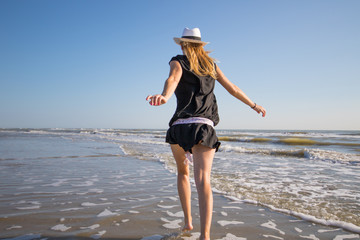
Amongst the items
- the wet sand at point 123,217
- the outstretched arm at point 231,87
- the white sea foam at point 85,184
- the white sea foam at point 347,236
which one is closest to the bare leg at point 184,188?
the wet sand at point 123,217

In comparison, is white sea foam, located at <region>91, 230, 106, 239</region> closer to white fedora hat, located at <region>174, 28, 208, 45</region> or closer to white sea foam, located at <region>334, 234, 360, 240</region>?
white fedora hat, located at <region>174, 28, 208, 45</region>

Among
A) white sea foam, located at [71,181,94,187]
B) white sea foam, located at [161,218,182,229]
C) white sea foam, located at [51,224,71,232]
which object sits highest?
white sea foam, located at [51,224,71,232]

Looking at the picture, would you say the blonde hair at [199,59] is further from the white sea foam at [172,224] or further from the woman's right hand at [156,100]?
the white sea foam at [172,224]

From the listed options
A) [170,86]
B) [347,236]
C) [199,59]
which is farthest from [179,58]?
[347,236]

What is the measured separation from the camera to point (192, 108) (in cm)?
234

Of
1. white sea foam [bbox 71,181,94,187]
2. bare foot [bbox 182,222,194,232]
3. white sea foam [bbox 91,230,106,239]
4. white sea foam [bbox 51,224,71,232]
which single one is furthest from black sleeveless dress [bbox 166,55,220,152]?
white sea foam [bbox 71,181,94,187]

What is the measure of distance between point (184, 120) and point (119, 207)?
213 centimetres

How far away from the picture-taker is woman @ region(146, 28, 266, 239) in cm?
225

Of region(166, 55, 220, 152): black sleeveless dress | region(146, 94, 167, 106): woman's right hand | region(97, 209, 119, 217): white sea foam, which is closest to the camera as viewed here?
region(146, 94, 167, 106): woman's right hand

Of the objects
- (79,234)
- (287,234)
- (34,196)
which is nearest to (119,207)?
(79,234)

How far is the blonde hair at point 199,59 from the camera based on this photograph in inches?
91.3

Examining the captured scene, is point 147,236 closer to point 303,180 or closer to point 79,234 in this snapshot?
point 79,234

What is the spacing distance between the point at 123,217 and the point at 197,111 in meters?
1.92

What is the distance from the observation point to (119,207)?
3.73m
